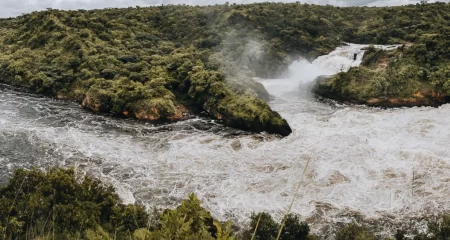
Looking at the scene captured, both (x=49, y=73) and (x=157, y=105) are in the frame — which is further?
(x=49, y=73)

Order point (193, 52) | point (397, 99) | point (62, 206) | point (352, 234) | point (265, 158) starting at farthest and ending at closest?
point (193, 52) < point (397, 99) < point (265, 158) < point (352, 234) < point (62, 206)

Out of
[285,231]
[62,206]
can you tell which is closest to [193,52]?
[285,231]

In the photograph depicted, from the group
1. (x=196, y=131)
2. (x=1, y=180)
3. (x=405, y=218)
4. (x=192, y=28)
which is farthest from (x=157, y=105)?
(x=192, y=28)

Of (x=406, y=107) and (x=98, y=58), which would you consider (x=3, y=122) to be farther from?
(x=406, y=107)

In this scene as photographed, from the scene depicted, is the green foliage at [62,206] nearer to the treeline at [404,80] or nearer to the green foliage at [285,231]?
the green foliage at [285,231]

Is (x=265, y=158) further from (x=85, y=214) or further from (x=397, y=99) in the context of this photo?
(x=397, y=99)
